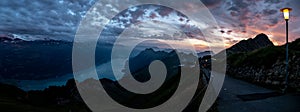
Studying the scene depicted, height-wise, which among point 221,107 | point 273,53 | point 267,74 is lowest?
point 221,107

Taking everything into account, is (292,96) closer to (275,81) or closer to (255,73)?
(275,81)

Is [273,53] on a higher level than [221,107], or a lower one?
higher

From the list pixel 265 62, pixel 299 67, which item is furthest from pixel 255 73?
pixel 299 67

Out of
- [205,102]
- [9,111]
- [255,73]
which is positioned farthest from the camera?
[9,111]

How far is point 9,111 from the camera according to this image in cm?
3488

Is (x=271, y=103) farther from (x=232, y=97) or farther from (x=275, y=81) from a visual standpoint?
(x=275, y=81)

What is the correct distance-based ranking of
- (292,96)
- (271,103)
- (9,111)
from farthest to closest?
1. (9,111)
2. (292,96)
3. (271,103)

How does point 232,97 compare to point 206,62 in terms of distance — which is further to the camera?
point 206,62

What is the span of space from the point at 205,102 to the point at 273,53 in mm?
16605

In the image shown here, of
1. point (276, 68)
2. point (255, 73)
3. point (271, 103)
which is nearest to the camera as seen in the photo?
point (271, 103)

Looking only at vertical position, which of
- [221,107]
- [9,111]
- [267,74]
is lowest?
[9,111]

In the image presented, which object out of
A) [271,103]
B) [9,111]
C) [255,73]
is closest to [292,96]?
[271,103]

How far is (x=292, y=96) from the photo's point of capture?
561 inches

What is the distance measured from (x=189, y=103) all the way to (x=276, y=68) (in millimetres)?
12432
